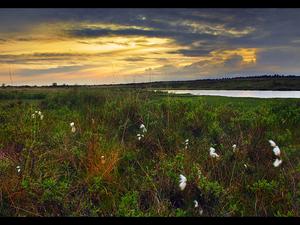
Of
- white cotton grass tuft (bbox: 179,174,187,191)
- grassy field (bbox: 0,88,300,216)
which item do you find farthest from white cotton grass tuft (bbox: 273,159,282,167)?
white cotton grass tuft (bbox: 179,174,187,191)

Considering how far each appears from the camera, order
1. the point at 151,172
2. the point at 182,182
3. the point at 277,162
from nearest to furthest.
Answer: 1. the point at 182,182
2. the point at 151,172
3. the point at 277,162

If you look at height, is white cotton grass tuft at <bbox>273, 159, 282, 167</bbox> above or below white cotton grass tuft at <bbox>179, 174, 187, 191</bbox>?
below

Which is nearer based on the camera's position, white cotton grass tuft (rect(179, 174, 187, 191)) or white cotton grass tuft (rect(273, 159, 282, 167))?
white cotton grass tuft (rect(179, 174, 187, 191))

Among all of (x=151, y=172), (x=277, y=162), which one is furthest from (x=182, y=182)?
(x=277, y=162)

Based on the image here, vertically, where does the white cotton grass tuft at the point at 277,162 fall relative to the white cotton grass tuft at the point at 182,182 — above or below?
below

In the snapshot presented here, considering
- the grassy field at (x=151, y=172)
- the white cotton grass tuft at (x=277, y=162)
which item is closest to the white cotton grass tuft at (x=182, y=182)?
the grassy field at (x=151, y=172)

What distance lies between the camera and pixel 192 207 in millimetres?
5141

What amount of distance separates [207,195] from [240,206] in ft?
1.44

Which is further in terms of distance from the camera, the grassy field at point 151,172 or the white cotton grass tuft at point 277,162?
the white cotton grass tuft at point 277,162

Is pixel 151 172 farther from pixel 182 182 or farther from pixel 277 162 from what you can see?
pixel 277 162

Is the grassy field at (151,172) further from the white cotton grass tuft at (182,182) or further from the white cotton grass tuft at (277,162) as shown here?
the white cotton grass tuft at (182,182)

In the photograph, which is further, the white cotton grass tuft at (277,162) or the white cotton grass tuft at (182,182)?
the white cotton grass tuft at (277,162)

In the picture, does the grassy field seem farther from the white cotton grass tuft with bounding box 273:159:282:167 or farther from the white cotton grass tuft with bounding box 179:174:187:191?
the white cotton grass tuft with bounding box 179:174:187:191

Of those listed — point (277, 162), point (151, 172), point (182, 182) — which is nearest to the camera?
point (182, 182)
